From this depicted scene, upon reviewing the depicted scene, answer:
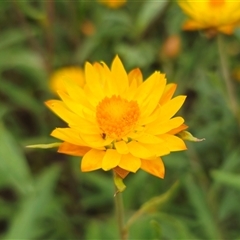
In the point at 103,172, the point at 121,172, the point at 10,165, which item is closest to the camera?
the point at 121,172

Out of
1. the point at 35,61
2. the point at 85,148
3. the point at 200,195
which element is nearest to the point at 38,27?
the point at 35,61

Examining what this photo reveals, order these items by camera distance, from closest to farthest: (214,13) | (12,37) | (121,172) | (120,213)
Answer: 1. (121,172)
2. (120,213)
3. (214,13)
4. (12,37)

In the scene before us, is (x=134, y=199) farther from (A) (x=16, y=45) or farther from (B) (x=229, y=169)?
(A) (x=16, y=45)

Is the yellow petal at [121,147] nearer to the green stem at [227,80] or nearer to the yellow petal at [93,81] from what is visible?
the yellow petal at [93,81]

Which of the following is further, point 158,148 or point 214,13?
point 214,13

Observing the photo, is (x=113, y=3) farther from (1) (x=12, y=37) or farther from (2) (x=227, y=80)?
(2) (x=227, y=80)

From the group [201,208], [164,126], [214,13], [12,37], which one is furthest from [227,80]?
[12,37]

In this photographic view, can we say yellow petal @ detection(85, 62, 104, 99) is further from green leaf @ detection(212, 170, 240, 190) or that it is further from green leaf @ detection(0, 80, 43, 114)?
green leaf @ detection(0, 80, 43, 114)
